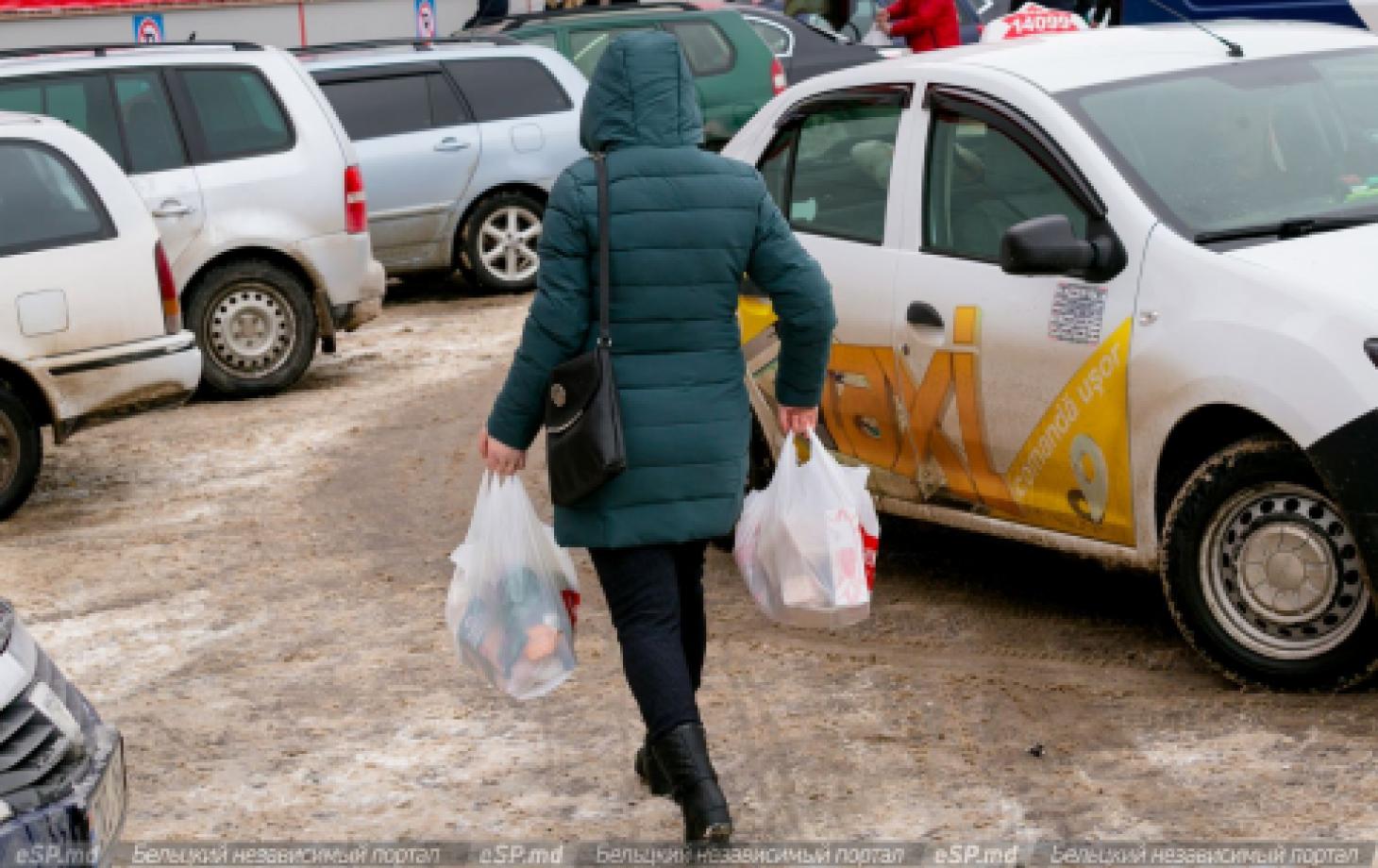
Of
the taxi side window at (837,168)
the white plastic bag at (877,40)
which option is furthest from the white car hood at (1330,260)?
the white plastic bag at (877,40)

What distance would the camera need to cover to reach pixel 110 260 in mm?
9633

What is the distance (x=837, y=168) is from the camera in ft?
25.0

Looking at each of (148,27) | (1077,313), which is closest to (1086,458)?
(1077,313)

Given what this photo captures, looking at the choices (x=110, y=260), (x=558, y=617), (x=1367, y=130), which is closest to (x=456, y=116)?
(x=110, y=260)

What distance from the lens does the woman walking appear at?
16.5 ft

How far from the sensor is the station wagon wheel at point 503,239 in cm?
1473

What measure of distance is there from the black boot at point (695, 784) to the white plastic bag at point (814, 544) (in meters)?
0.45

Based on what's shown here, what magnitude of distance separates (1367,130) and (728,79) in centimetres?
1073

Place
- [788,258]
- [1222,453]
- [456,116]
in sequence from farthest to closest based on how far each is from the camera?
[456,116] → [1222,453] → [788,258]

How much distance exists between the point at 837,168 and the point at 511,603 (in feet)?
9.07

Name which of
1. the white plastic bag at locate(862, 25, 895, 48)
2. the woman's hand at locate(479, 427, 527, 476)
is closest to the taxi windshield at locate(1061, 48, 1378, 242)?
the woman's hand at locate(479, 427, 527, 476)

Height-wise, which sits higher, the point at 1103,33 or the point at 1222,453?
the point at 1103,33

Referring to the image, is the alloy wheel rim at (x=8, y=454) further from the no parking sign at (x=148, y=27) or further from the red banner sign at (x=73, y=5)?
the red banner sign at (x=73, y=5)

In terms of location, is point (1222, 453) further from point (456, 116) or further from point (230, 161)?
point (456, 116)
